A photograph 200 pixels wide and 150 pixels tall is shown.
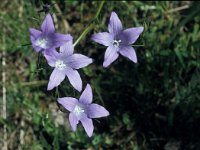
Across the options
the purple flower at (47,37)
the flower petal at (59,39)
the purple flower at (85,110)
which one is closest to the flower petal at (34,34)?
the purple flower at (47,37)

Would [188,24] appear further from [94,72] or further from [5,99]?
[5,99]

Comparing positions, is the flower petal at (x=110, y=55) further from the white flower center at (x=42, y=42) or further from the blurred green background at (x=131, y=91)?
the blurred green background at (x=131, y=91)

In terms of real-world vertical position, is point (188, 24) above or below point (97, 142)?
above

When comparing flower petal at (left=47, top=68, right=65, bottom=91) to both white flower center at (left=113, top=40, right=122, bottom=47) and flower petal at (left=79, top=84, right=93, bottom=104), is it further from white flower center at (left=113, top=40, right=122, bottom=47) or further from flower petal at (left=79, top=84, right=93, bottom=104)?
white flower center at (left=113, top=40, right=122, bottom=47)

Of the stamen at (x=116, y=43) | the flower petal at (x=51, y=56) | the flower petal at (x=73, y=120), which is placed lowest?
the flower petal at (x=73, y=120)

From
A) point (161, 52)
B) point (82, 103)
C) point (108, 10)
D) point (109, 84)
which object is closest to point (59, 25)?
point (108, 10)

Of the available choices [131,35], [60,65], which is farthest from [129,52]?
[60,65]
